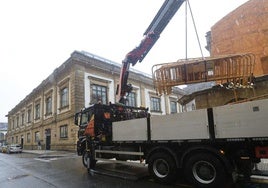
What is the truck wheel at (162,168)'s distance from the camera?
286 inches

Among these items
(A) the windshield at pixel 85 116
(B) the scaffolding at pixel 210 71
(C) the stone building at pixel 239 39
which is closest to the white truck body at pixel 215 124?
(B) the scaffolding at pixel 210 71

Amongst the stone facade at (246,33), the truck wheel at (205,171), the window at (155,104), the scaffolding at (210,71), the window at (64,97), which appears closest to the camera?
the truck wheel at (205,171)

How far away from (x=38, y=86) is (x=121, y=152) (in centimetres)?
2964

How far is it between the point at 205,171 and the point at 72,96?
66.9ft

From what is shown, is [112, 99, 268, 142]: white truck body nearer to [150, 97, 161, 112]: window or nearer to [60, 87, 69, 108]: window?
[60, 87, 69, 108]: window

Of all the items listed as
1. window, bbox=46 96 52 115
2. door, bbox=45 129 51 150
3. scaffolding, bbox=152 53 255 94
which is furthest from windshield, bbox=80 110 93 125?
door, bbox=45 129 51 150

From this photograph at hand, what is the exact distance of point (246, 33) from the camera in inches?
706

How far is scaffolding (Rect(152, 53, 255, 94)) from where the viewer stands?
7883 millimetres

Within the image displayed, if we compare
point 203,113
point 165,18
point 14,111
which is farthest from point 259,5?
point 14,111

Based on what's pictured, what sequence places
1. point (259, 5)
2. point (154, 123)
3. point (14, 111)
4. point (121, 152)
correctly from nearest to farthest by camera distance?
1. point (154, 123)
2. point (121, 152)
3. point (259, 5)
4. point (14, 111)

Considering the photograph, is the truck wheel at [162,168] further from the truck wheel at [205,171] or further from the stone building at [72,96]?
the stone building at [72,96]

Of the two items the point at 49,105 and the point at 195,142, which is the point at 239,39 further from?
the point at 49,105

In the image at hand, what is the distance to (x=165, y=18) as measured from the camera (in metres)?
10.5

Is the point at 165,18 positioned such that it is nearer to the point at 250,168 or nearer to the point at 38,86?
the point at 250,168
